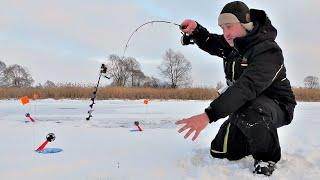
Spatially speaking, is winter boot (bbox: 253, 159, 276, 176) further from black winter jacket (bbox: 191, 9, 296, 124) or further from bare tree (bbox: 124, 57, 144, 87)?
bare tree (bbox: 124, 57, 144, 87)

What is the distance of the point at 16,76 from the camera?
54312mm

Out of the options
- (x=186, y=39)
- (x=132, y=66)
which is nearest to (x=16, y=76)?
(x=132, y=66)

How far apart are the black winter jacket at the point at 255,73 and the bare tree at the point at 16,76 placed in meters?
52.8

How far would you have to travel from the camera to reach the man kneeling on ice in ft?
7.23

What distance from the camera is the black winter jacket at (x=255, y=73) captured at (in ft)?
A: 6.81

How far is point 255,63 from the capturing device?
2.25 meters

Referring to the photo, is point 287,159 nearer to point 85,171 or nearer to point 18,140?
point 85,171

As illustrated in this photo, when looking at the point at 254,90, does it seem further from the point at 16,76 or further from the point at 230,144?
the point at 16,76

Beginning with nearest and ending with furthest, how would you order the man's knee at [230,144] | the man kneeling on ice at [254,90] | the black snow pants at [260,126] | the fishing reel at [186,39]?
1. the man kneeling on ice at [254,90]
2. the black snow pants at [260,126]
3. the man's knee at [230,144]
4. the fishing reel at [186,39]

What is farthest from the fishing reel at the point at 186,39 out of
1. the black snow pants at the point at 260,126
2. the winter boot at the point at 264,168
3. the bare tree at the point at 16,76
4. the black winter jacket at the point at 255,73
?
the bare tree at the point at 16,76

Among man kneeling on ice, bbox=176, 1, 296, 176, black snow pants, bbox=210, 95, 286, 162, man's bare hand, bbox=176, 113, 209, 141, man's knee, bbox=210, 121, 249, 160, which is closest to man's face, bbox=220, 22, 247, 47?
man kneeling on ice, bbox=176, 1, 296, 176

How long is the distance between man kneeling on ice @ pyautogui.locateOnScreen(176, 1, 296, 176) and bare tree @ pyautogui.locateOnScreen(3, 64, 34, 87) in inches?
2075

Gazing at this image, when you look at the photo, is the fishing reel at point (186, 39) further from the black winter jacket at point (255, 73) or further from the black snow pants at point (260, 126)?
the black snow pants at point (260, 126)

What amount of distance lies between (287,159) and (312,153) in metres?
0.27
